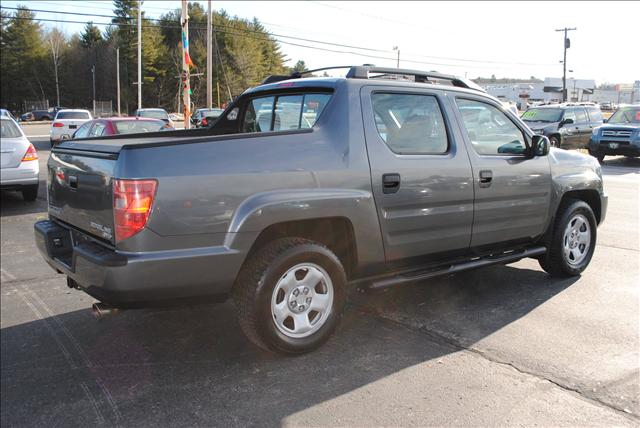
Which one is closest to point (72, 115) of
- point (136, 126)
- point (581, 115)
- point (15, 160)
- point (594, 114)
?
point (136, 126)

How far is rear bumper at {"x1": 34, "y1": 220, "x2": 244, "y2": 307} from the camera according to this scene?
3.03 m

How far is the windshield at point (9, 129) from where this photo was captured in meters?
9.57

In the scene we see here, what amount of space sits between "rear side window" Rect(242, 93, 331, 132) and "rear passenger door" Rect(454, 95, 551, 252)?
1250mm

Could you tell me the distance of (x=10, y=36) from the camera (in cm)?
8294

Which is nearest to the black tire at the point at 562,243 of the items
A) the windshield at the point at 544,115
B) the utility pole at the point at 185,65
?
the windshield at the point at 544,115

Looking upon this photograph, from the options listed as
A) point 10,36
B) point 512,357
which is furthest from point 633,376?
point 10,36

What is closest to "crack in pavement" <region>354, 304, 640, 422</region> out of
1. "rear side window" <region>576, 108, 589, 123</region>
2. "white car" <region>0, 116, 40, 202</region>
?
"white car" <region>0, 116, 40, 202</region>

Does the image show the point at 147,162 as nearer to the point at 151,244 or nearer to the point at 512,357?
the point at 151,244

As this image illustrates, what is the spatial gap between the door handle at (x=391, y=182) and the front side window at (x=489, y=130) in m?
0.96

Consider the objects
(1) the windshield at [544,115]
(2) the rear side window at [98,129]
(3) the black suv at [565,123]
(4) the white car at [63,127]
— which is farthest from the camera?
(4) the white car at [63,127]

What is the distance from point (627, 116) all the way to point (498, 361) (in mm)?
17513

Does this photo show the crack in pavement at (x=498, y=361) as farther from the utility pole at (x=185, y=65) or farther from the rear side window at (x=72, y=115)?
the rear side window at (x=72, y=115)

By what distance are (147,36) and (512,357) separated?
88.9m

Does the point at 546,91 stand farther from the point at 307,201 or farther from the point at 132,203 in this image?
the point at 132,203
